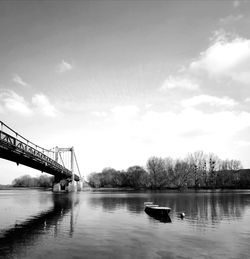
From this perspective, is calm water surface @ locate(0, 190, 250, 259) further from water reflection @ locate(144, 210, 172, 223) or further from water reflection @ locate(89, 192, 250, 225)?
water reflection @ locate(89, 192, 250, 225)

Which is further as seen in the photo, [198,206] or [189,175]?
[189,175]

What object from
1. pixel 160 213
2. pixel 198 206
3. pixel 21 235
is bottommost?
pixel 198 206

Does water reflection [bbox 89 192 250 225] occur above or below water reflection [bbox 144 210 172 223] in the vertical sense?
below

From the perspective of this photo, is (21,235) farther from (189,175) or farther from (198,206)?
(189,175)

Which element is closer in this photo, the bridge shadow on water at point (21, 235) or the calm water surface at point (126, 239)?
the calm water surface at point (126, 239)

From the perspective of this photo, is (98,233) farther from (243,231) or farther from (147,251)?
(243,231)

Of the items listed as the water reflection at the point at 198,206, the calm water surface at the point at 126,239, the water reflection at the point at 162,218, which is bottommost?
the water reflection at the point at 198,206

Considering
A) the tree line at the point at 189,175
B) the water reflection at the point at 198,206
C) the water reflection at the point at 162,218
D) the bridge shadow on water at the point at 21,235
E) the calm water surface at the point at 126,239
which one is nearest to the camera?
the calm water surface at the point at 126,239

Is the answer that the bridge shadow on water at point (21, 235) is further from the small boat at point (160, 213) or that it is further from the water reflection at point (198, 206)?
the water reflection at point (198, 206)

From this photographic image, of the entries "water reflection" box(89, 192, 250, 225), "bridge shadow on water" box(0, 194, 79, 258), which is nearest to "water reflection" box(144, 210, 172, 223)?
"water reflection" box(89, 192, 250, 225)

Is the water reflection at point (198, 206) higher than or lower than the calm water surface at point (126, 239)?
lower

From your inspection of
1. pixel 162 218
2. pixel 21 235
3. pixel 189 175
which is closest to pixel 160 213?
pixel 162 218

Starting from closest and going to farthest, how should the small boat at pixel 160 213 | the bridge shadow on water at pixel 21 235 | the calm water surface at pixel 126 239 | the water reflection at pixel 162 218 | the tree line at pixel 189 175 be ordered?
1. the calm water surface at pixel 126 239
2. the bridge shadow on water at pixel 21 235
3. the water reflection at pixel 162 218
4. the small boat at pixel 160 213
5. the tree line at pixel 189 175

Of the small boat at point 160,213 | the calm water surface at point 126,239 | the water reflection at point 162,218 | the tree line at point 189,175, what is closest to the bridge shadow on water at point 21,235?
the calm water surface at point 126,239
